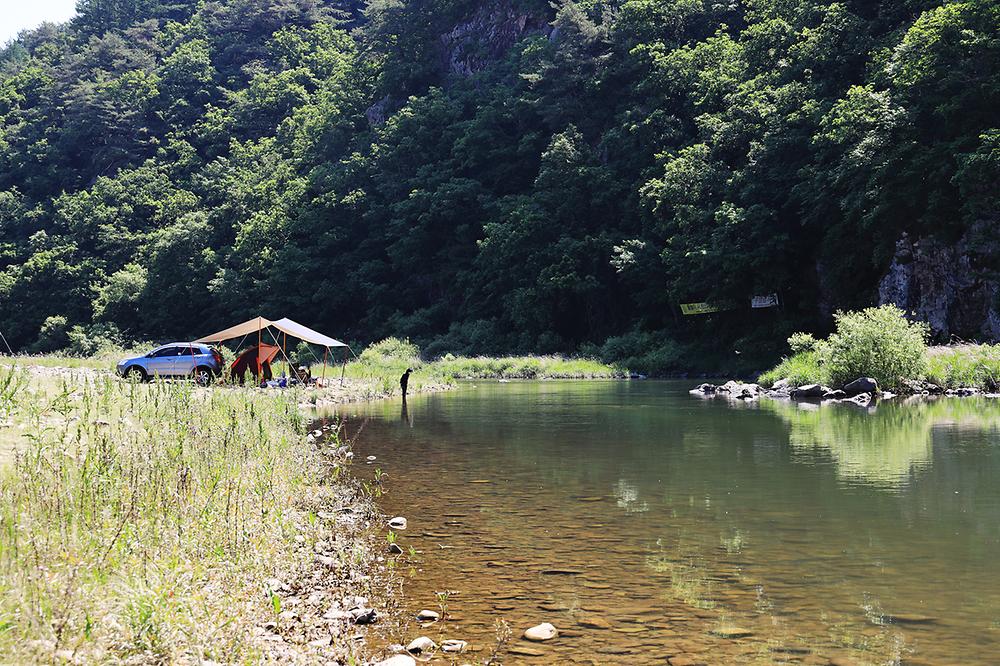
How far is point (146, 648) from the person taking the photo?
513cm

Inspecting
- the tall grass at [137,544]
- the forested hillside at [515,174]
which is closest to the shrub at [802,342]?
the forested hillside at [515,174]

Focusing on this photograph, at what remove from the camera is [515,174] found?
7381 cm

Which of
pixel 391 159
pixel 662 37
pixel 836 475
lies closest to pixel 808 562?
pixel 836 475

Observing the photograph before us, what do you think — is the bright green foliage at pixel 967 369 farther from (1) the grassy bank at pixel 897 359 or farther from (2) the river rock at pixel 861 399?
(2) the river rock at pixel 861 399

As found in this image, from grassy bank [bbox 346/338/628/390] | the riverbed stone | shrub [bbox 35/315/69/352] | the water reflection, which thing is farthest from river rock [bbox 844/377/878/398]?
shrub [bbox 35/315/69/352]

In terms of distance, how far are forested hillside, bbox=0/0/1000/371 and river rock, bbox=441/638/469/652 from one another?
34.7 meters

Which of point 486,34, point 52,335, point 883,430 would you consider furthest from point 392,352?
point 883,430

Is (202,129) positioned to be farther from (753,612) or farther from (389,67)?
(753,612)

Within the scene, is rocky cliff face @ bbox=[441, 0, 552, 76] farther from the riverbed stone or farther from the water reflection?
the riverbed stone

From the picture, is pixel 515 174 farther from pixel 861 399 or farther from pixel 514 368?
pixel 861 399

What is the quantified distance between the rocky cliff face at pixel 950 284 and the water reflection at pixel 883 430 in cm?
1305

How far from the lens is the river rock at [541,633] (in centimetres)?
656

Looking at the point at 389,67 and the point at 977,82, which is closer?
the point at 977,82

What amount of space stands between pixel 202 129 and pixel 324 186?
107 ft
